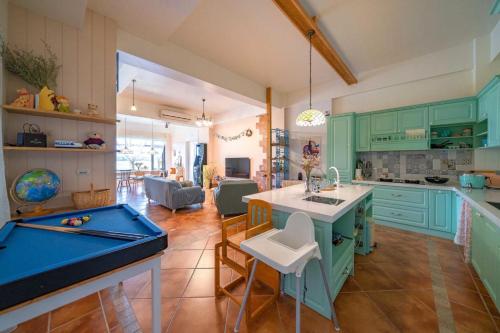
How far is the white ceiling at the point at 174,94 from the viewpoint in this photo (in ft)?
12.9

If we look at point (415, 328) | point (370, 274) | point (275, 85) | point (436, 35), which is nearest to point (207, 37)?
point (275, 85)

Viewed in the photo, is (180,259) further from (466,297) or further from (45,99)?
(466,297)

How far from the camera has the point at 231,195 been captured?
380 cm

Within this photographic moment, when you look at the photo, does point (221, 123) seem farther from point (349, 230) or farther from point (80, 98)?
point (349, 230)

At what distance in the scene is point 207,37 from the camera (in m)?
2.71

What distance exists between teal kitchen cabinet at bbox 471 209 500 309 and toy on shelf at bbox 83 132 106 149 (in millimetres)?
3584

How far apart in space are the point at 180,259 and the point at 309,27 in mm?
3266

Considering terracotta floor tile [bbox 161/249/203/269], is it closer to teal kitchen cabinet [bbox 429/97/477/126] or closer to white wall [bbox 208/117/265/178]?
white wall [bbox 208/117/265/178]

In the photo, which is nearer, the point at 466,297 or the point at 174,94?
the point at 466,297

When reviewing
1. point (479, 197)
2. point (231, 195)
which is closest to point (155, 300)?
point (231, 195)

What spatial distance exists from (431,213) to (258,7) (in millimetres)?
3839

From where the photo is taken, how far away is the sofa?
377cm

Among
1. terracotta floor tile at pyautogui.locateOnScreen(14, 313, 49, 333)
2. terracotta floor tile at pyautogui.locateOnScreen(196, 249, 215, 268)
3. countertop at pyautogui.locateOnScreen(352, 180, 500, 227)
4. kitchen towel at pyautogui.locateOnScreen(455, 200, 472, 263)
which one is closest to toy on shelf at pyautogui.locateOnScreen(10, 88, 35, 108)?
terracotta floor tile at pyautogui.locateOnScreen(14, 313, 49, 333)

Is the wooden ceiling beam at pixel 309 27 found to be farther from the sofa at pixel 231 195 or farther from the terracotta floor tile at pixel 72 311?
the terracotta floor tile at pixel 72 311
